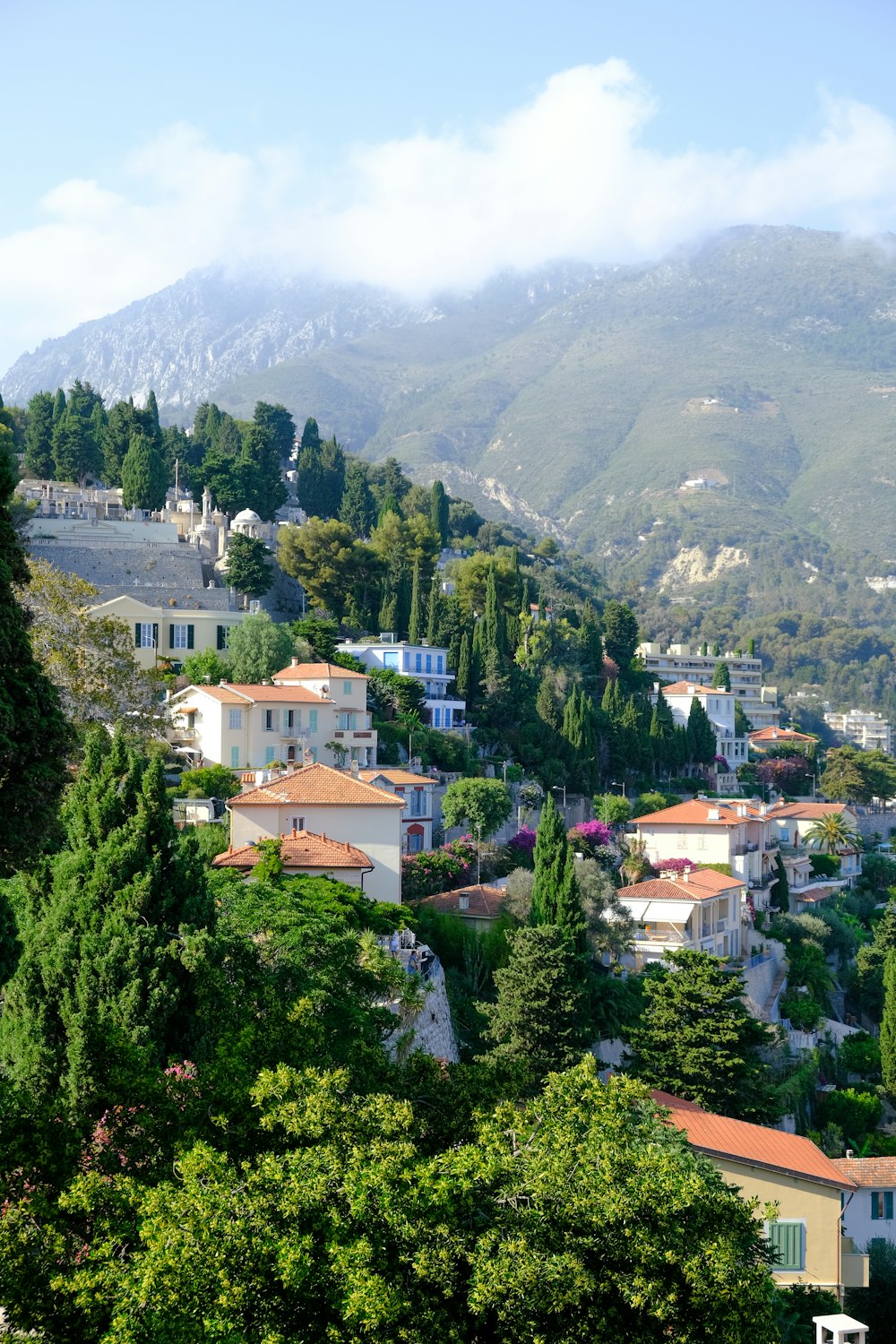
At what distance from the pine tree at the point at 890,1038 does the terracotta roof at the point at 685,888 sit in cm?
644

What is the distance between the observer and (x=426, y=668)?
61906 millimetres

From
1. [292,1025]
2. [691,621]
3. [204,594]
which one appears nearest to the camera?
[292,1025]

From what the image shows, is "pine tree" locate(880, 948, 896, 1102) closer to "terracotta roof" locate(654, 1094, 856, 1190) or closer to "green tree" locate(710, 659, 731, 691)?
"terracotta roof" locate(654, 1094, 856, 1190)

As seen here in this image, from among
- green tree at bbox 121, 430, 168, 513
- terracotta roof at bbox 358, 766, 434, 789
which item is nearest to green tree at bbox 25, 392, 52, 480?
green tree at bbox 121, 430, 168, 513

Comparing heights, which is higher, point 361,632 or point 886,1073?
point 361,632

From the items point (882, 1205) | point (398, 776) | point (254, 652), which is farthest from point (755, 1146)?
point (254, 652)

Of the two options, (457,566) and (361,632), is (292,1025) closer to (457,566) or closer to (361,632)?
(361,632)

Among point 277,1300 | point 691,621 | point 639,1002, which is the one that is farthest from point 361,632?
point 691,621

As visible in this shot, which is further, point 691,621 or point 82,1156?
point 691,621

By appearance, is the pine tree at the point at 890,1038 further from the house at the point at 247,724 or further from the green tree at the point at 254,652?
the green tree at the point at 254,652

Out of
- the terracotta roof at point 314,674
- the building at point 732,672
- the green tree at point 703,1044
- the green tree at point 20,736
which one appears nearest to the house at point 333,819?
the green tree at point 703,1044

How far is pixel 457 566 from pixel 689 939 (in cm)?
3517

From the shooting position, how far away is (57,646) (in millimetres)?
42094

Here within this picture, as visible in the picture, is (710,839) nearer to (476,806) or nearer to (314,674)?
(476,806)
